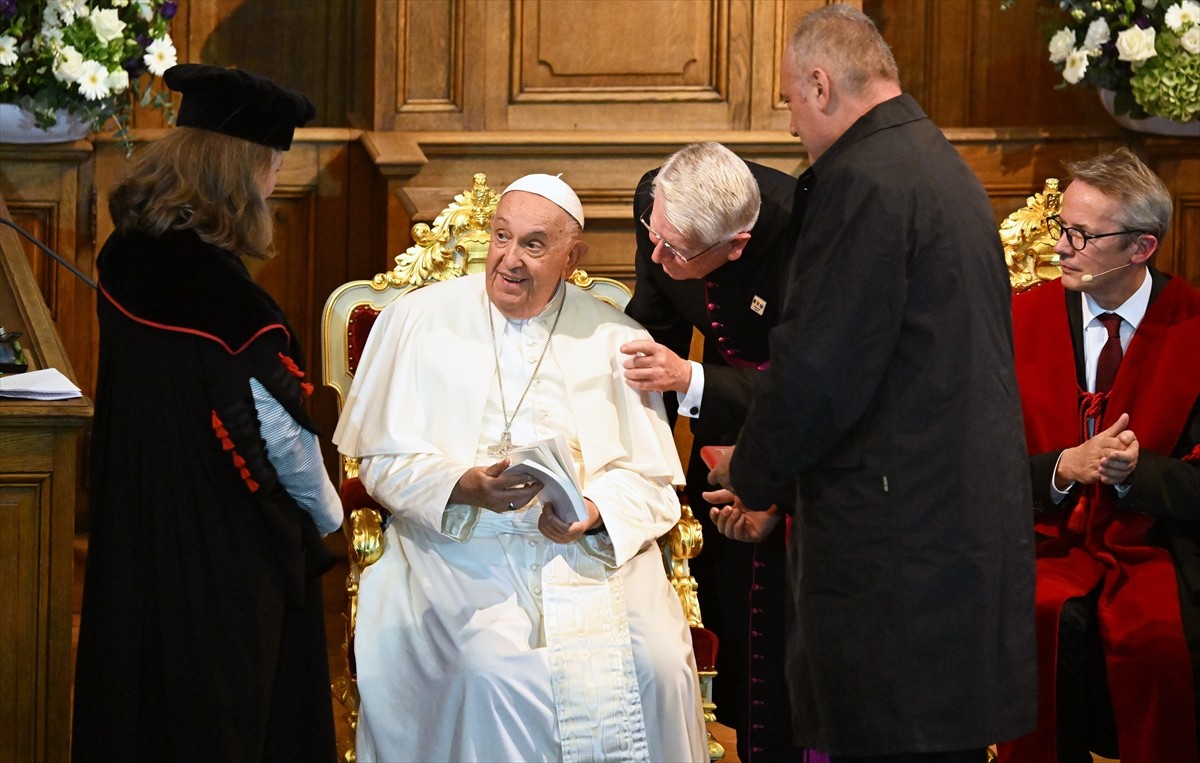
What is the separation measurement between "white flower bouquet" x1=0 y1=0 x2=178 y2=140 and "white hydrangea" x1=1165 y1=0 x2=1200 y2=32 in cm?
320

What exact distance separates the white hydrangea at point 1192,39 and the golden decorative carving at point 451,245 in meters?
2.26

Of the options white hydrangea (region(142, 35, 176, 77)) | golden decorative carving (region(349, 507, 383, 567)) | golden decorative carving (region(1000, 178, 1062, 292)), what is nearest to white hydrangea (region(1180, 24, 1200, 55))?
golden decorative carving (region(1000, 178, 1062, 292))

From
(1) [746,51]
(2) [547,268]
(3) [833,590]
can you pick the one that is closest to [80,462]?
(2) [547,268]

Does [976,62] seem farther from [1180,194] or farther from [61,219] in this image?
[61,219]

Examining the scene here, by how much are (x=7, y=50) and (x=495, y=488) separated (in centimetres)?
239

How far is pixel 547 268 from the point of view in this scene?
394 centimetres

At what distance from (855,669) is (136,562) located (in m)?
1.44

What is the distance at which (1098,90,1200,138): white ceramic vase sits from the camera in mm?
5152

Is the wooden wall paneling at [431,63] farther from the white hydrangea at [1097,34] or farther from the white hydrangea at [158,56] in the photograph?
the white hydrangea at [1097,34]

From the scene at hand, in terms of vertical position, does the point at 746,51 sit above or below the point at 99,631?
above

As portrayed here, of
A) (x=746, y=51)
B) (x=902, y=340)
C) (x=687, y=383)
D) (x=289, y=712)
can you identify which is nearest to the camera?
(x=902, y=340)

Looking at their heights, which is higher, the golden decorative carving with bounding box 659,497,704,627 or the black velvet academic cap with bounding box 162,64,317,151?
the black velvet academic cap with bounding box 162,64,317,151

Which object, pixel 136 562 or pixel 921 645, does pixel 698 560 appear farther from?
pixel 136 562

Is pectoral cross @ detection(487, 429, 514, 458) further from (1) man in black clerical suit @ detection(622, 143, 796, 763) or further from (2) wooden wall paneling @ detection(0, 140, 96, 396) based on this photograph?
(2) wooden wall paneling @ detection(0, 140, 96, 396)
